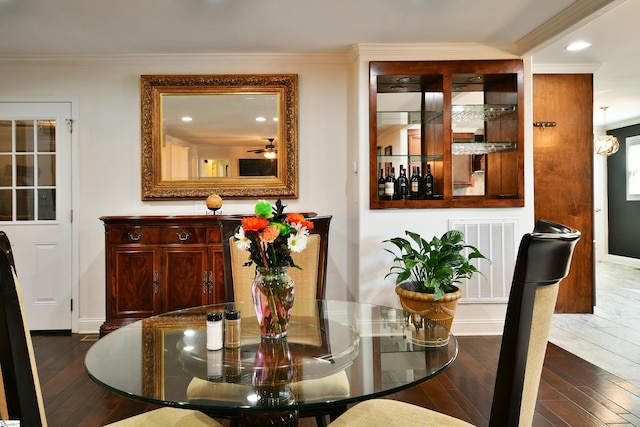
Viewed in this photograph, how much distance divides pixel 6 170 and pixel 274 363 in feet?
12.3

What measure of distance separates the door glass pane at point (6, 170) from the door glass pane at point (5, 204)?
0.24 feet

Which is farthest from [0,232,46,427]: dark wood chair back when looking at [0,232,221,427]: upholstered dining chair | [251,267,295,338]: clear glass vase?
[251,267,295,338]: clear glass vase

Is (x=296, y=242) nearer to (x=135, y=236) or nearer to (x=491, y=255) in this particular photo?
(x=135, y=236)

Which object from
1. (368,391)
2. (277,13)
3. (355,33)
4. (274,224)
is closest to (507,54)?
(355,33)

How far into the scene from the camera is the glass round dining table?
981 millimetres

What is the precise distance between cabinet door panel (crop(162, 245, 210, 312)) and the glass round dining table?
5.02 ft

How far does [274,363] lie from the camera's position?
1.17 metres

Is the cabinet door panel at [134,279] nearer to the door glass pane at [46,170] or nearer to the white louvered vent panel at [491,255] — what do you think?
the door glass pane at [46,170]

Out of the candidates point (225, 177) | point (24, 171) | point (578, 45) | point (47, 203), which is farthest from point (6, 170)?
point (578, 45)

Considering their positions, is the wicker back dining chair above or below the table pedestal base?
above

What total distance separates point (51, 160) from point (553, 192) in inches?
189

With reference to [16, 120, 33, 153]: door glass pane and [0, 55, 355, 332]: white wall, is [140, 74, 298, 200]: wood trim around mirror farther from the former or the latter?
[16, 120, 33, 153]: door glass pane

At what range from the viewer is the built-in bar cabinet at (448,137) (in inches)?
135

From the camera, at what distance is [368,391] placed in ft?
3.35
